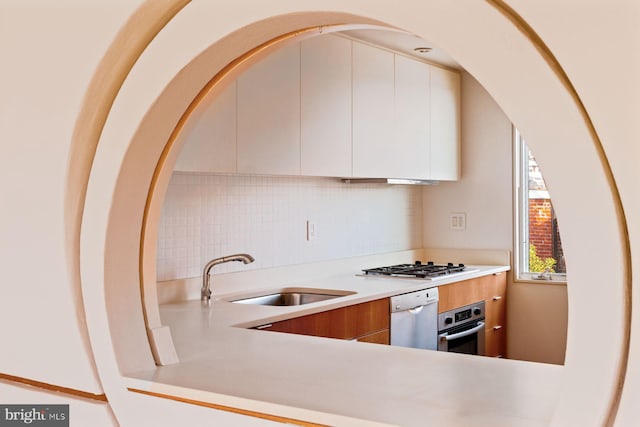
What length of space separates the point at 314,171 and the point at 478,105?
79.2 inches

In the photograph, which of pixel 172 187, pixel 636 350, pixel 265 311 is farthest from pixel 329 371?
pixel 172 187

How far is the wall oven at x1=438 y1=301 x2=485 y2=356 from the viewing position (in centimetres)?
416

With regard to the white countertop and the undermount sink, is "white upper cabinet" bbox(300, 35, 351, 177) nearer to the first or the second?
the undermount sink

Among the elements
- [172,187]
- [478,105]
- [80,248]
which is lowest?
[80,248]

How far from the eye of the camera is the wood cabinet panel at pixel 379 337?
11.2 feet

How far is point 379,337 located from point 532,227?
2.13 metres

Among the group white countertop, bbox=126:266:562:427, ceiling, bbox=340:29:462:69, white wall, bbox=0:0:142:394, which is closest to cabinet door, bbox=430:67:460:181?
ceiling, bbox=340:29:462:69

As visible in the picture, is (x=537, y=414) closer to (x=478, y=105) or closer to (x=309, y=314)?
(x=309, y=314)

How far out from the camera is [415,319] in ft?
12.5

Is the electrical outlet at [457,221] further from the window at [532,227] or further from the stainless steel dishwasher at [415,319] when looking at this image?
the stainless steel dishwasher at [415,319]

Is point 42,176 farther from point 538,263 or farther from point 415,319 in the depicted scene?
point 538,263

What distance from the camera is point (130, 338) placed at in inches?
64.1

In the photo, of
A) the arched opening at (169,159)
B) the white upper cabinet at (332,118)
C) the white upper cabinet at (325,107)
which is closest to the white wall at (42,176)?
the arched opening at (169,159)

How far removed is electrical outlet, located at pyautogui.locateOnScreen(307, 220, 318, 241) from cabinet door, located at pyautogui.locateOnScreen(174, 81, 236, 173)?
1024mm
